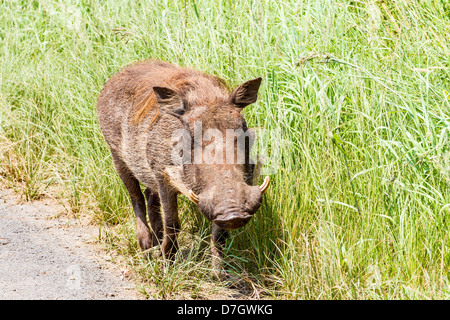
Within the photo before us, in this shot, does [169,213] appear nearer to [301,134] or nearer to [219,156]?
[219,156]

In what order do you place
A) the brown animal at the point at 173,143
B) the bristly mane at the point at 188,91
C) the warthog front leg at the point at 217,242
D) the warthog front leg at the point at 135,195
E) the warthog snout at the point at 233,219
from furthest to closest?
1. the warthog front leg at the point at 135,195
2. the warthog front leg at the point at 217,242
3. the bristly mane at the point at 188,91
4. the brown animal at the point at 173,143
5. the warthog snout at the point at 233,219

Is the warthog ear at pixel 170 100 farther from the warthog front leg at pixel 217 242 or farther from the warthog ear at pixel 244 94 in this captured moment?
the warthog front leg at pixel 217 242

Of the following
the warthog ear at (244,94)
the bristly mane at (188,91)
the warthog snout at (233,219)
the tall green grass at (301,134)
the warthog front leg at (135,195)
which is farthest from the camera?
the warthog front leg at (135,195)

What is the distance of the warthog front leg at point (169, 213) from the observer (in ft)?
13.3

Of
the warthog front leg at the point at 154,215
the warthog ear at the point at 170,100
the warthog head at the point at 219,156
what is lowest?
the warthog front leg at the point at 154,215

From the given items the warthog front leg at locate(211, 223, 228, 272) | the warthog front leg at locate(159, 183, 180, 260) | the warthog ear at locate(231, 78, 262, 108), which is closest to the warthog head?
the warthog ear at locate(231, 78, 262, 108)

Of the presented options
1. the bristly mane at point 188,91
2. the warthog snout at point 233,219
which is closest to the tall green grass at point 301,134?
the bristly mane at point 188,91

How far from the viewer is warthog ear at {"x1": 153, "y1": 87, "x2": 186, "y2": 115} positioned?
376 cm

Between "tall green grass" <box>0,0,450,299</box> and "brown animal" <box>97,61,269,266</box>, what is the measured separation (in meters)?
0.28

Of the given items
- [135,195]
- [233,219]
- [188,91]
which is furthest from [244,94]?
[135,195]

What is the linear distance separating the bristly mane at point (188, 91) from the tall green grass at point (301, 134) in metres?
0.39

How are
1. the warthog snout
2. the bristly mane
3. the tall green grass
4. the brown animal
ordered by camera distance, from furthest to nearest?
the bristly mane, the tall green grass, the brown animal, the warthog snout

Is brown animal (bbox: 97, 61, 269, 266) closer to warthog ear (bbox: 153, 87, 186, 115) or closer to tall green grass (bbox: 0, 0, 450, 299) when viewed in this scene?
warthog ear (bbox: 153, 87, 186, 115)

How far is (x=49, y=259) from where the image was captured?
429 cm
